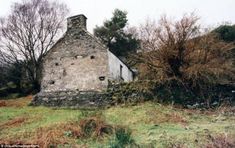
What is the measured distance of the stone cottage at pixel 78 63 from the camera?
25141 mm

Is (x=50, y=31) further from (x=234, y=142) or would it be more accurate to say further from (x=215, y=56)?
(x=234, y=142)

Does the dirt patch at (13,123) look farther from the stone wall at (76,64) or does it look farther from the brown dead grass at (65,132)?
the stone wall at (76,64)

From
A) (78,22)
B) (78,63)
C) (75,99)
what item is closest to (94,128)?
(75,99)

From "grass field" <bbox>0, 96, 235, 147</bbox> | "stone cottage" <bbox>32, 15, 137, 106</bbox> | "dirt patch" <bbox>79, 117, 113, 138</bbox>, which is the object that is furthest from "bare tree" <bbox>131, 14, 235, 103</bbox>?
"dirt patch" <bbox>79, 117, 113, 138</bbox>

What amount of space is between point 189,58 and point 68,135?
34.9ft

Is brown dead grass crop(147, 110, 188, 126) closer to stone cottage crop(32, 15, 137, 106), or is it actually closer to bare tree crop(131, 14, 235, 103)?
bare tree crop(131, 14, 235, 103)

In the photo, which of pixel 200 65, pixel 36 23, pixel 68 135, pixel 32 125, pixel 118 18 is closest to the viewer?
pixel 68 135

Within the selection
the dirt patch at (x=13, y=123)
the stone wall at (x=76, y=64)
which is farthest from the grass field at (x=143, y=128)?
the stone wall at (x=76, y=64)

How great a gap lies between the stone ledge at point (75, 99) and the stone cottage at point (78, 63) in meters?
2.46

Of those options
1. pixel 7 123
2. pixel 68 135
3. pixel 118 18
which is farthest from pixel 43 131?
pixel 118 18

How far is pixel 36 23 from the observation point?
38.5 m

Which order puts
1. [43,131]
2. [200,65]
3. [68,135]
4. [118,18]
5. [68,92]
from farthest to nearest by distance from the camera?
[118,18] → [68,92] → [200,65] → [43,131] → [68,135]

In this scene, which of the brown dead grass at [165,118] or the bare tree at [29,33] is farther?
the bare tree at [29,33]

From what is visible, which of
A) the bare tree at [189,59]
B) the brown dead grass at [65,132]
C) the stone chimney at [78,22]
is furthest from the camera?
the stone chimney at [78,22]
